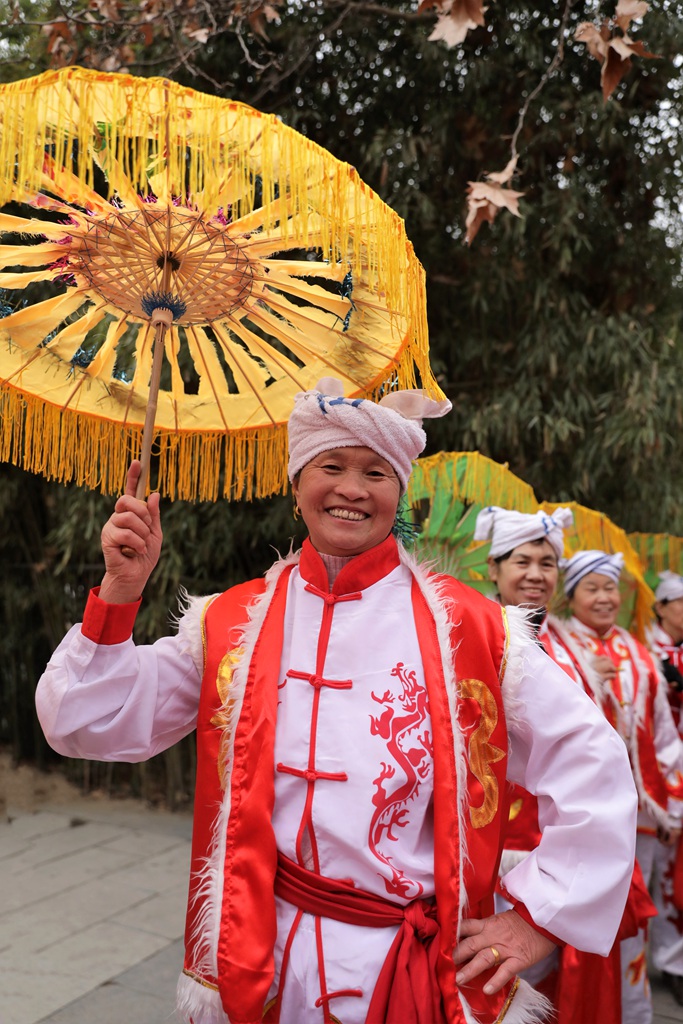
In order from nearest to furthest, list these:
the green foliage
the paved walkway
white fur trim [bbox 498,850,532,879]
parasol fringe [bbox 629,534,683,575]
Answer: white fur trim [bbox 498,850,532,879] < the paved walkway < parasol fringe [bbox 629,534,683,575] < the green foliage

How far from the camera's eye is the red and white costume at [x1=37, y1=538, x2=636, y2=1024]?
154cm

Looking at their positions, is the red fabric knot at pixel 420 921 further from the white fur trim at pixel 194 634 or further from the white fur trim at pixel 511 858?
the white fur trim at pixel 511 858

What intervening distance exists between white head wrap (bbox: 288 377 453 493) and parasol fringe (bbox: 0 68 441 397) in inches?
10.1

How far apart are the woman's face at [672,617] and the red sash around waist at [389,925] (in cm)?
303

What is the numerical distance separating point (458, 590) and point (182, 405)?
2.92ft

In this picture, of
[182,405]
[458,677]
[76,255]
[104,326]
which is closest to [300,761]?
[458,677]

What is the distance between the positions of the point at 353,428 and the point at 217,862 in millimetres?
844

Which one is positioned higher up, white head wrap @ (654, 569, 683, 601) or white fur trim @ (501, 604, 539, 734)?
white fur trim @ (501, 604, 539, 734)

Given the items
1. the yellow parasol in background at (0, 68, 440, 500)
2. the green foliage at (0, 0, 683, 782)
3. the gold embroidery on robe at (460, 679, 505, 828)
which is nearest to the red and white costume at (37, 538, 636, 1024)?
the gold embroidery on robe at (460, 679, 505, 828)

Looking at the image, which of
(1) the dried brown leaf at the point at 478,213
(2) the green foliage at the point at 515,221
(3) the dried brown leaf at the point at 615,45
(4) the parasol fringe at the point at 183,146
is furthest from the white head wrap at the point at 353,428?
(2) the green foliage at the point at 515,221

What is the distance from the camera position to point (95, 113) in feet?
5.08

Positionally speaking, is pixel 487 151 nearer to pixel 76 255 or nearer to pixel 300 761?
pixel 76 255

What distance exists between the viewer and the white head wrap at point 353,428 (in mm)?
1690

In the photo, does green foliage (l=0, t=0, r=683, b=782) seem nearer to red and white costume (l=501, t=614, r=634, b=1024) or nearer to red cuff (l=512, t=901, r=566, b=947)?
red and white costume (l=501, t=614, r=634, b=1024)
